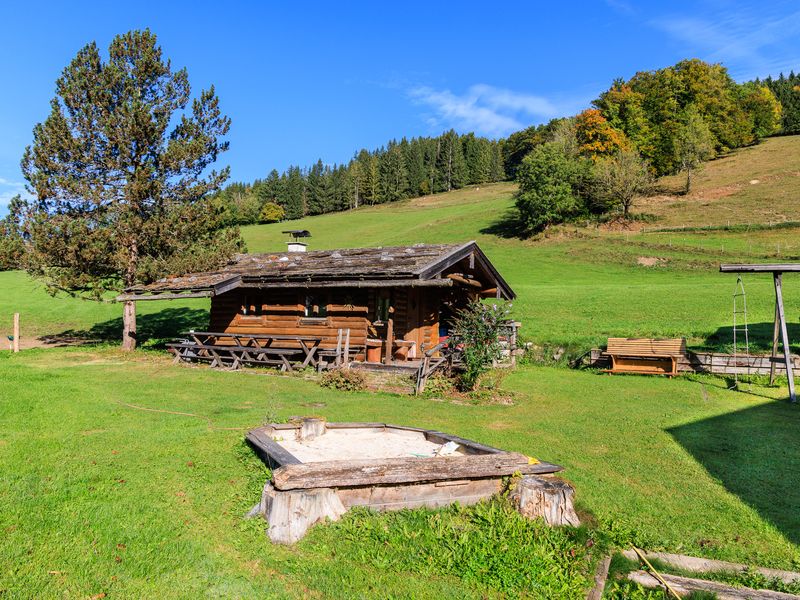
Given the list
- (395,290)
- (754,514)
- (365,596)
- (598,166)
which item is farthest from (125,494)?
(598,166)

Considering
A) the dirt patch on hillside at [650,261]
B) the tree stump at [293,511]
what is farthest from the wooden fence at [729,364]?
the dirt patch on hillside at [650,261]

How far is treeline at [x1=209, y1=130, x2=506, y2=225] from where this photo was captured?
109 m

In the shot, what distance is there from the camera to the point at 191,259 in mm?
22203

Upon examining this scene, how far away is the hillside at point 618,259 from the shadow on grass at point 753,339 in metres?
0.10

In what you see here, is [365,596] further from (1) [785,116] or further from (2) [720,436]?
(1) [785,116]

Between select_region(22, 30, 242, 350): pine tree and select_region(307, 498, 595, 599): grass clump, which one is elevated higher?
select_region(22, 30, 242, 350): pine tree

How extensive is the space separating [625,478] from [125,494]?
6.43 meters

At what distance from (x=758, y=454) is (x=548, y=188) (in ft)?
170

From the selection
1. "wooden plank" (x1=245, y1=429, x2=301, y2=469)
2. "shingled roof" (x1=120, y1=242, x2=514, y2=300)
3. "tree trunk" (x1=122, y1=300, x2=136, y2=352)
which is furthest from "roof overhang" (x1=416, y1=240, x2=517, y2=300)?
"tree trunk" (x1=122, y1=300, x2=136, y2=352)

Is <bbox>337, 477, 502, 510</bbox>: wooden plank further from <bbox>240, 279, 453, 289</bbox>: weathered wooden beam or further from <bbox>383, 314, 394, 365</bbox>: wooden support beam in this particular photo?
<bbox>383, 314, 394, 365</bbox>: wooden support beam

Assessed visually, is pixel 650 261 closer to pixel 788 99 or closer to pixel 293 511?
pixel 293 511

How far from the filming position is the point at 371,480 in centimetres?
546

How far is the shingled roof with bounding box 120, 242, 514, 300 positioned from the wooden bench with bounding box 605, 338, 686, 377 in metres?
5.84

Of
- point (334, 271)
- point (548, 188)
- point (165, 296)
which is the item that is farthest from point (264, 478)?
point (548, 188)
